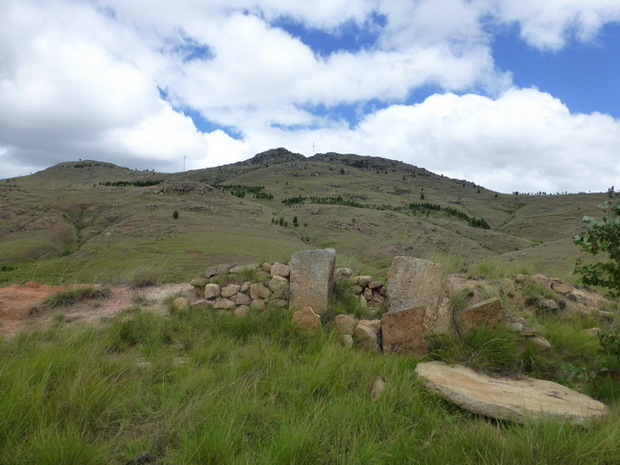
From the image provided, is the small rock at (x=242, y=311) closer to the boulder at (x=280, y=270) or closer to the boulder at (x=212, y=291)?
the boulder at (x=212, y=291)

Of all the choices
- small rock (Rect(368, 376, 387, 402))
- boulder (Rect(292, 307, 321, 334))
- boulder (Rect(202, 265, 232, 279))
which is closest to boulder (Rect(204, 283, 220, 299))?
boulder (Rect(202, 265, 232, 279))

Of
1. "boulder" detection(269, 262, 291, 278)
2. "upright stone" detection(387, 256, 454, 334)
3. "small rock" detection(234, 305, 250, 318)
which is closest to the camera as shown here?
A: "upright stone" detection(387, 256, 454, 334)

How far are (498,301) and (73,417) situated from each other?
4.65 m

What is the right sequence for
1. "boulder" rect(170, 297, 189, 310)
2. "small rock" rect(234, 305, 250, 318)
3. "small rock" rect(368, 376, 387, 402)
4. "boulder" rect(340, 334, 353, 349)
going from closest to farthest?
"small rock" rect(368, 376, 387, 402), "boulder" rect(340, 334, 353, 349), "small rock" rect(234, 305, 250, 318), "boulder" rect(170, 297, 189, 310)

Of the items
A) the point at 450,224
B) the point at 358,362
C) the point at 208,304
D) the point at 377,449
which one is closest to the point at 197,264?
the point at 208,304

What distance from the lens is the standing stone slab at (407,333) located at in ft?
14.0

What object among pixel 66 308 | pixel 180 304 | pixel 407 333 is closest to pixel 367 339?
pixel 407 333

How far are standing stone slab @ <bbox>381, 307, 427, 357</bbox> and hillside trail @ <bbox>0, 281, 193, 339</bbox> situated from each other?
12.5 feet

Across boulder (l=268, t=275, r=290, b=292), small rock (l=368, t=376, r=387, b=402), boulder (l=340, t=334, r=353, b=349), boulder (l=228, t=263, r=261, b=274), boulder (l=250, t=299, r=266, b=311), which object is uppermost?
boulder (l=228, t=263, r=261, b=274)

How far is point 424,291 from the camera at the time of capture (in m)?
5.07

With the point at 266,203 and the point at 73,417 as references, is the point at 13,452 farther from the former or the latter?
the point at 266,203

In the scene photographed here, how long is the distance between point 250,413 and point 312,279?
3005 millimetres

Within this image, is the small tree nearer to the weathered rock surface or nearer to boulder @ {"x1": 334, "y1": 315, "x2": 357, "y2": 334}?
the weathered rock surface

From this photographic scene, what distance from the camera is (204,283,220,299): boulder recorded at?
20.0 ft
